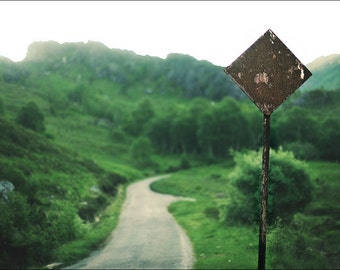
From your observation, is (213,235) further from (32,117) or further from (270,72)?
(32,117)

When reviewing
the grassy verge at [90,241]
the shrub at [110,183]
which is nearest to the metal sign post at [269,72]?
the grassy verge at [90,241]

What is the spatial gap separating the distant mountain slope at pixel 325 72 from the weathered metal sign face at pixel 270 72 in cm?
753

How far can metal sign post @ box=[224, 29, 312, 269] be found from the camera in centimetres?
763

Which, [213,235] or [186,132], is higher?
[186,132]

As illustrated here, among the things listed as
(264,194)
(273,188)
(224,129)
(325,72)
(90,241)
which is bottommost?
(90,241)

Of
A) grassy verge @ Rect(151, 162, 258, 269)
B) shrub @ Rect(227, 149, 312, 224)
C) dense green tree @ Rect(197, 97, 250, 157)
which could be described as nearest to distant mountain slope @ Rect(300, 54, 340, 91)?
grassy verge @ Rect(151, 162, 258, 269)

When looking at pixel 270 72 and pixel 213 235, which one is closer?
pixel 270 72

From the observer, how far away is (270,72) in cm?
765

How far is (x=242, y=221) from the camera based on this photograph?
34.4 meters

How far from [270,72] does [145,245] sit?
25.9 metres

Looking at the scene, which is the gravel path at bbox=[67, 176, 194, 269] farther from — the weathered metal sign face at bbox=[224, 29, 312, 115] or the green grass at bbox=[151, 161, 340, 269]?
the weathered metal sign face at bbox=[224, 29, 312, 115]

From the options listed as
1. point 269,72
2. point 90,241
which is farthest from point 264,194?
point 90,241

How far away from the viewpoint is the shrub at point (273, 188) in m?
29.6

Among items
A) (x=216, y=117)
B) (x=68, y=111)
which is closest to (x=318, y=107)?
(x=216, y=117)
